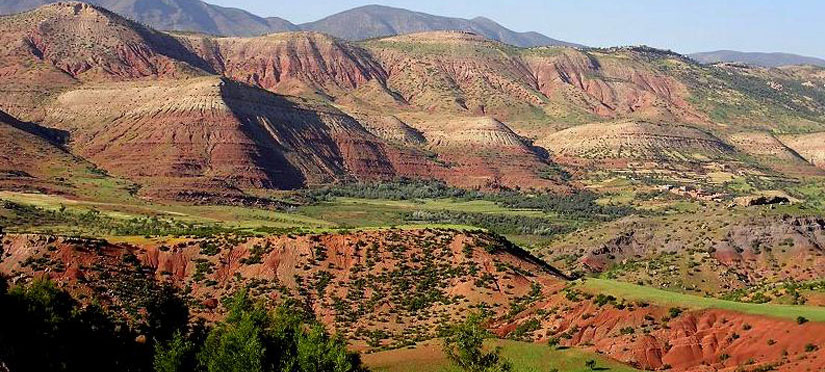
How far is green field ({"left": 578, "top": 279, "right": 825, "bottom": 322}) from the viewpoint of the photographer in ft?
146

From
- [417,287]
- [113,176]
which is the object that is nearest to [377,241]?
[417,287]

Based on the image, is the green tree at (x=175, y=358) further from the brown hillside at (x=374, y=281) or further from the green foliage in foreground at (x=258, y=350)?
the brown hillside at (x=374, y=281)

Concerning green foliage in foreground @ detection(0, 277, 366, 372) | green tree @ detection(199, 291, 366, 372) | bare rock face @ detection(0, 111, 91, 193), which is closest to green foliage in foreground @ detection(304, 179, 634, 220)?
bare rock face @ detection(0, 111, 91, 193)

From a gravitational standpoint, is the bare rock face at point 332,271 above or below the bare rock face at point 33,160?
above

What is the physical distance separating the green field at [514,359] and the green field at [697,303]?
628cm

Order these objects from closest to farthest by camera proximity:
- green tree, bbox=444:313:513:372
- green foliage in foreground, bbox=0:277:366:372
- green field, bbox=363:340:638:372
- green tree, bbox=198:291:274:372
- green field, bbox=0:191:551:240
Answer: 1. green tree, bbox=444:313:513:372
2. green tree, bbox=198:291:274:372
3. green foliage in foreground, bbox=0:277:366:372
4. green field, bbox=363:340:638:372
5. green field, bbox=0:191:551:240

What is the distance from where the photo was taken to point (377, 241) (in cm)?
7294

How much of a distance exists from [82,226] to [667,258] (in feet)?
198

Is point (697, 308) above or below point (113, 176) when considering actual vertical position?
above

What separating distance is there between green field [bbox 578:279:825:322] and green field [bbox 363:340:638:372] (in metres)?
6.28

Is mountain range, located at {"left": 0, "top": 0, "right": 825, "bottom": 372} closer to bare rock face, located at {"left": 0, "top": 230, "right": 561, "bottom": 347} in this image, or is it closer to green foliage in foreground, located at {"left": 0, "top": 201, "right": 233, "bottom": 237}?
bare rock face, located at {"left": 0, "top": 230, "right": 561, "bottom": 347}

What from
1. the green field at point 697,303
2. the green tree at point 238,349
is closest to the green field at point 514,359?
the green field at point 697,303

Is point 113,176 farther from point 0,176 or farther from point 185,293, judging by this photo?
point 185,293

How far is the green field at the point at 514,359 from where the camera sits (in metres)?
45.4
